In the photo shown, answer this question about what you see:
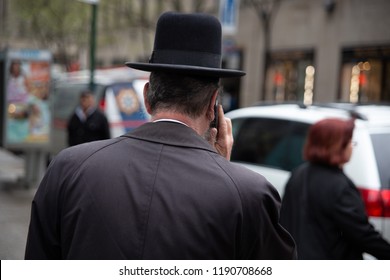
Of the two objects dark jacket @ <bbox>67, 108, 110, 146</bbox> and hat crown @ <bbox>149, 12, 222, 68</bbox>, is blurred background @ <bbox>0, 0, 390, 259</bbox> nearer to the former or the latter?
dark jacket @ <bbox>67, 108, 110, 146</bbox>

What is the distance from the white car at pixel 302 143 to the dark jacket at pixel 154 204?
272 centimetres

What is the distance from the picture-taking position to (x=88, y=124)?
938cm

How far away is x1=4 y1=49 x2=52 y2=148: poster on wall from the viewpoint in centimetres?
988

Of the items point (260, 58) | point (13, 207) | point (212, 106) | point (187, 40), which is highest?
point (260, 58)

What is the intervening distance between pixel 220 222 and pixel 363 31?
18829 millimetres

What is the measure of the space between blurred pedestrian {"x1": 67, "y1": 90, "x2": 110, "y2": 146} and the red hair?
234 inches

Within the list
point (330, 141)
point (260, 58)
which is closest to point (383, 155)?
point (330, 141)

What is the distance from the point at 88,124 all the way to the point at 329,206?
6.29 meters

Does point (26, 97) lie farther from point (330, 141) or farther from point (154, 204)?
point (154, 204)

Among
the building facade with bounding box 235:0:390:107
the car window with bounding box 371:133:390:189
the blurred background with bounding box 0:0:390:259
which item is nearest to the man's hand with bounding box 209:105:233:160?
the car window with bounding box 371:133:390:189

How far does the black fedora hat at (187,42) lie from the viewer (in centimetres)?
209

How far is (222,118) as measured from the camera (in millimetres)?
2303

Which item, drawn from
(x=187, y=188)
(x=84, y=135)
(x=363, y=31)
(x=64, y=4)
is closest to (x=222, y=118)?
(x=187, y=188)
